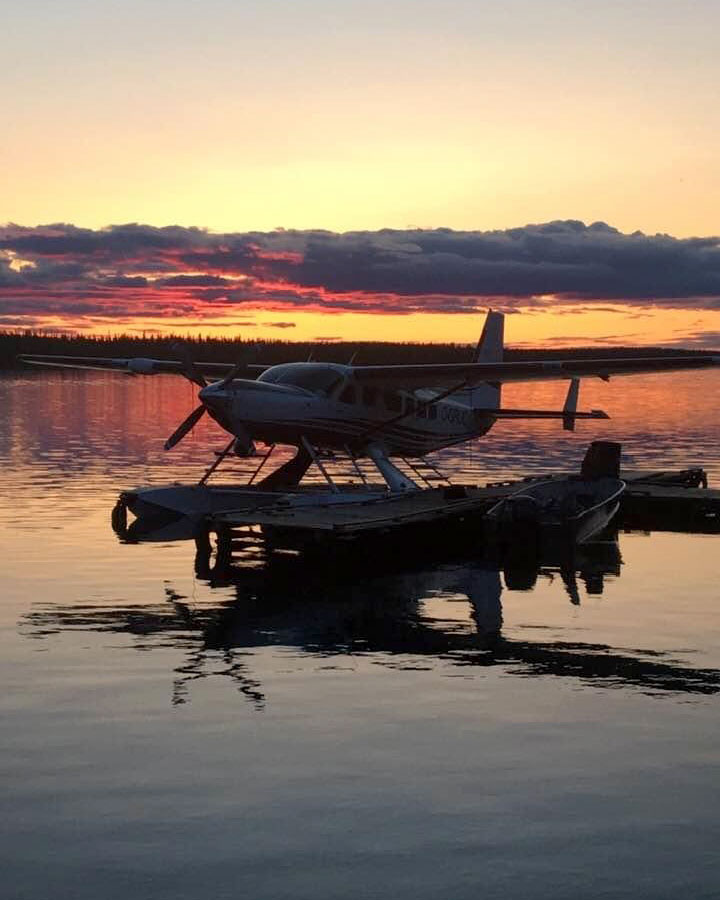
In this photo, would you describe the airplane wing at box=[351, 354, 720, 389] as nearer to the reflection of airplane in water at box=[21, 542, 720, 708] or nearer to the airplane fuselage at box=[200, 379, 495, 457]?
the airplane fuselage at box=[200, 379, 495, 457]

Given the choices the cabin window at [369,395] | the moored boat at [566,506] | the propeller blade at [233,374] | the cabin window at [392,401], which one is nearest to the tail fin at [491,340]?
the cabin window at [392,401]

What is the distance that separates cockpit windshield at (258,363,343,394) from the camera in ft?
77.7

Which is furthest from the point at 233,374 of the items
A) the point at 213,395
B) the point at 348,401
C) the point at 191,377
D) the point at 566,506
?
the point at 566,506

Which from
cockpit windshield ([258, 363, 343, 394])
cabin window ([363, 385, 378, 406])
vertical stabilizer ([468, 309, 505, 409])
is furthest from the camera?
vertical stabilizer ([468, 309, 505, 409])

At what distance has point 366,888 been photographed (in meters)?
6.88

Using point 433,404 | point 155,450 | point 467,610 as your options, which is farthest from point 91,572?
point 155,450

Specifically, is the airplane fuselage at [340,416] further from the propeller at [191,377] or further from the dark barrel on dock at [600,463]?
the dark barrel on dock at [600,463]

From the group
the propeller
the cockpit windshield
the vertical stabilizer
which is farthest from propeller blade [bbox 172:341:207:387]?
the vertical stabilizer

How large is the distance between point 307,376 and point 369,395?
64.8 inches

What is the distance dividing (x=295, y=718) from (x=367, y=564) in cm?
950

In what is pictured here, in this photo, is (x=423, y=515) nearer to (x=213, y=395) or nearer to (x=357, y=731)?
(x=213, y=395)

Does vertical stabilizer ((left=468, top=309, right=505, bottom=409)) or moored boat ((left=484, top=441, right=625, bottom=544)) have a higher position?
vertical stabilizer ((left=468, top=309, right=505, bottom=409))

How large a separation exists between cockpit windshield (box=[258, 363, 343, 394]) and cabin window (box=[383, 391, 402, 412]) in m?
1.70

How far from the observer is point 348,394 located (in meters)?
24.5
